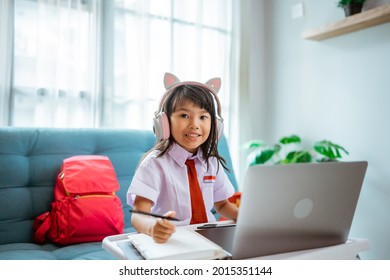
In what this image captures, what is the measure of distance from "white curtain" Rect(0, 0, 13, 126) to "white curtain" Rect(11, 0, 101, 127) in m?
0.03

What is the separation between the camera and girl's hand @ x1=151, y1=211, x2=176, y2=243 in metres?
0.64

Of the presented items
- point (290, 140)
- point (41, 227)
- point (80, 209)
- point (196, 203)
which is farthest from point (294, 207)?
point (290, 140)

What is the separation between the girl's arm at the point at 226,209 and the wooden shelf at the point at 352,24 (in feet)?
5.00

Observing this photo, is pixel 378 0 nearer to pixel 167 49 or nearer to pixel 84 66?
pixel 167 49

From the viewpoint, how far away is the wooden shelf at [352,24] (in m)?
1.91

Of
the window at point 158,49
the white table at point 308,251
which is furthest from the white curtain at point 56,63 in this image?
the white table at point 308,251

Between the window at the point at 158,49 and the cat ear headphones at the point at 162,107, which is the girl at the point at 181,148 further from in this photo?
the window at the point at 158,49

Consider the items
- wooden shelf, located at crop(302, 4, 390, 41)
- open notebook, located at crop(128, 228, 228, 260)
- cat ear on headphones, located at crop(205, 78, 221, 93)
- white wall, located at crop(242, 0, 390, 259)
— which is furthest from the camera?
white wall, located at crop(242, 0, 390, 259)

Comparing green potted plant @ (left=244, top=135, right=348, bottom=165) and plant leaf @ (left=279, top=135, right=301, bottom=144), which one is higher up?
plant leaf @ (left=279, top=135, right=301, bottom=144)

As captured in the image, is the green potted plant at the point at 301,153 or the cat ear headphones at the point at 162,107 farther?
the green potted plant at the point at 301,153

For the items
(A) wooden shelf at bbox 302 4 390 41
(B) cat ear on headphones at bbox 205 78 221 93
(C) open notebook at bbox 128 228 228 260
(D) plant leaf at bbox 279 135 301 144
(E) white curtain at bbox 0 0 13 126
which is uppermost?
(A) wooden shelf at bbox 302 4 390 41

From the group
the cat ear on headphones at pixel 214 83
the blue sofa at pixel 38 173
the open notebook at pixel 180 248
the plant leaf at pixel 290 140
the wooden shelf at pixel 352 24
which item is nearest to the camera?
the open notebook at pixel 180 248

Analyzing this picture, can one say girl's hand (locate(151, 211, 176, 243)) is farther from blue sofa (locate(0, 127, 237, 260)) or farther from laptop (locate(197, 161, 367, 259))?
blue sofa (locate(0, 127, 237, 260))

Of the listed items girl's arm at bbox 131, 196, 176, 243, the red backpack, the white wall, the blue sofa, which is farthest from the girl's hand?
the white wall
